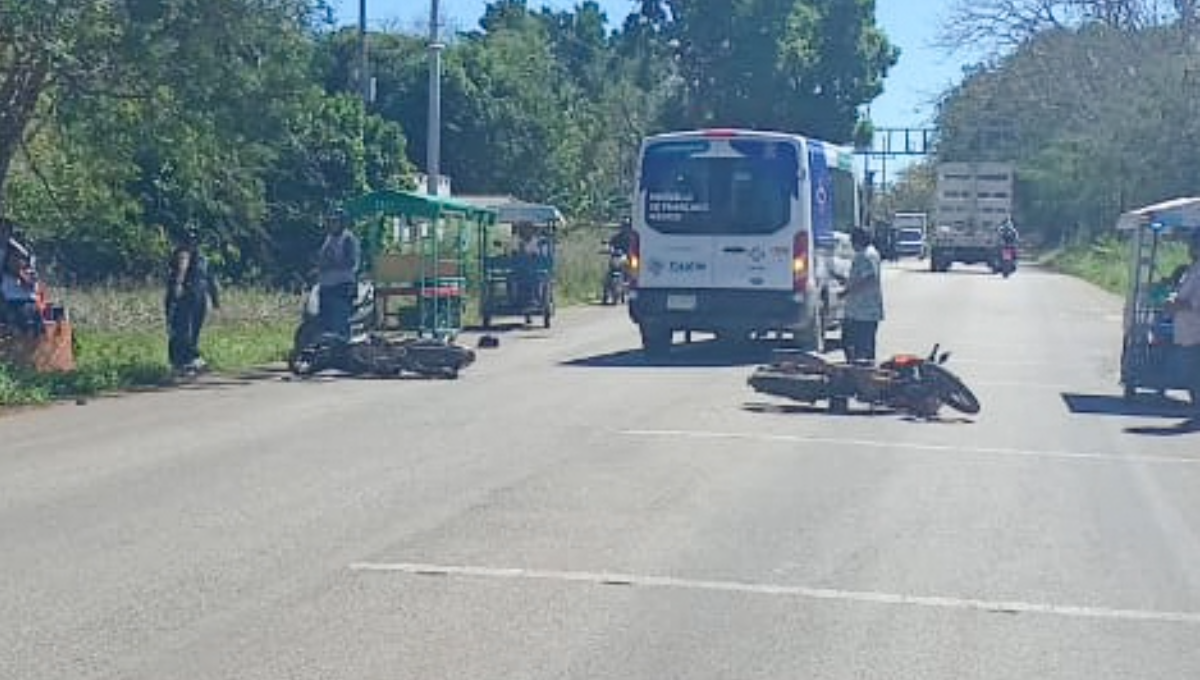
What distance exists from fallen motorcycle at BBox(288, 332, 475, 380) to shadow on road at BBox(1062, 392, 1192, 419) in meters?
6.51

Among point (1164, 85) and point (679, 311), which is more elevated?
point (1164, 85)

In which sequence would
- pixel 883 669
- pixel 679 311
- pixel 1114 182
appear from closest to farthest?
1. pixel 883 669
2. pixel 679 311
3. pixel 1114 182

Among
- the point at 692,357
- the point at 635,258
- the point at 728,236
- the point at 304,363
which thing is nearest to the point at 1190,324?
the point at 728,236

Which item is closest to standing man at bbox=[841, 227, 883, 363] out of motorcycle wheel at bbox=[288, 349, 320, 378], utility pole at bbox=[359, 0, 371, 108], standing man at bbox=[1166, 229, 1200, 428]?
standing man at bbox=[1166, 229, 1200, 428]

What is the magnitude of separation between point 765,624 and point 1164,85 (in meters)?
50.9

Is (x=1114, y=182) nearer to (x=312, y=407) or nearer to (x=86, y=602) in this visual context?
(x=312, y=407)

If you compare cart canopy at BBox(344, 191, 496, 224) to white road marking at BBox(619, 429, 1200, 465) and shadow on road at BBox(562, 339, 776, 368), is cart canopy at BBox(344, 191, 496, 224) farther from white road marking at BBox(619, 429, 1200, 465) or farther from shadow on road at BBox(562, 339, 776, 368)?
white road marking at BBox(619, 429, 1200, 465)

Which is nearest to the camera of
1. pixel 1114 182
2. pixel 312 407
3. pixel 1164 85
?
pixel 312 407

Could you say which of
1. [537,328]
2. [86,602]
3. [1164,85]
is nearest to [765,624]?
[86,602]

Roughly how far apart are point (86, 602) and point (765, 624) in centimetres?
311

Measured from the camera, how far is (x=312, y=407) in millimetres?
19438

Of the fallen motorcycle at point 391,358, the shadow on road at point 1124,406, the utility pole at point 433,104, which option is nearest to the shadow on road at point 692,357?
the fallen motorcycle at point 391,358

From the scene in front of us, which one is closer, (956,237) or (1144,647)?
(1144,647)

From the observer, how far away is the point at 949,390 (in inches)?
765
